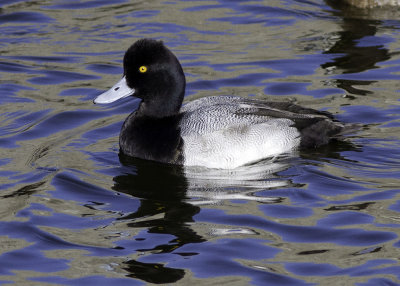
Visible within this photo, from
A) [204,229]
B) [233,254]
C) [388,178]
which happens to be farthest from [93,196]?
[388,178]

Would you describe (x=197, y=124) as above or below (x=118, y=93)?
below

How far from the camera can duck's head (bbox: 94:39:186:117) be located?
816 cm

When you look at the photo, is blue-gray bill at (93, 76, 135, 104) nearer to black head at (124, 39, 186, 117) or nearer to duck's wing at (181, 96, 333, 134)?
black head at (124, 39, 186, 117)

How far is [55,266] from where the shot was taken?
20.4ft

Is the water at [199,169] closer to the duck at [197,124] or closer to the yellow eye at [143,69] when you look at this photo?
the duck at [197,124]

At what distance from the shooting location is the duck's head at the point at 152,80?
26.8 ft

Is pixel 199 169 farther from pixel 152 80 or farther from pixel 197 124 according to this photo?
pixel 152 80

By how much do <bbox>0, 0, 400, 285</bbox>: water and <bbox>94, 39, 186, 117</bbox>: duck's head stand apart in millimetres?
585

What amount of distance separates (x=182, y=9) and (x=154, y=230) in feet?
21.9

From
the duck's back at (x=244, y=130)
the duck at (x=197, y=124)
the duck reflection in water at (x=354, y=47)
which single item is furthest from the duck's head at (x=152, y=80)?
the duck reflection in water at (x=354, y=47)

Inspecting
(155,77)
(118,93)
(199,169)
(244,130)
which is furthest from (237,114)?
(118,93)

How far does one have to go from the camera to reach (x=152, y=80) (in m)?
8.29

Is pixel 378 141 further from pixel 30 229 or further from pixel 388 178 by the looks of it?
pixel 30 229

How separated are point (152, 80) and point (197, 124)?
63 centimetres
